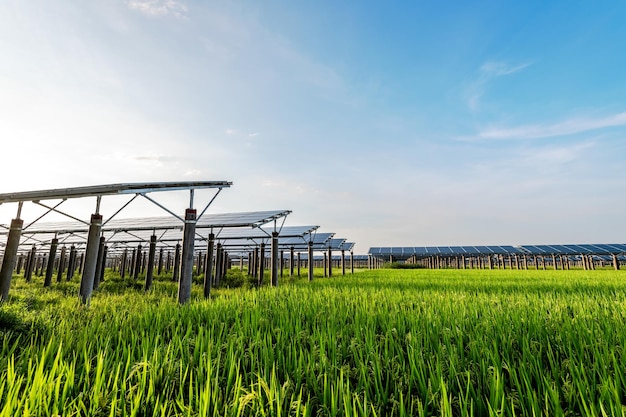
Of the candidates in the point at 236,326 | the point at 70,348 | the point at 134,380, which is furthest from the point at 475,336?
the point at 70,348

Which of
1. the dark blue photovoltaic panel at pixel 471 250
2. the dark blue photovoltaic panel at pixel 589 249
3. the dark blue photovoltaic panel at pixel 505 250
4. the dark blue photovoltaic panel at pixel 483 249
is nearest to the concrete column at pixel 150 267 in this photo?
the dark blue photovoltaic panel at pixel 471 250

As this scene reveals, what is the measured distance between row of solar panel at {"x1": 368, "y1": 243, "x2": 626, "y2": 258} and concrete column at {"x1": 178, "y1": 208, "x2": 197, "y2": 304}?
40213mm

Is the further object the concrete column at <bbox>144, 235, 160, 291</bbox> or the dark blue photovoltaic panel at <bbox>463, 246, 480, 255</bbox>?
the dark blue photovoltaic panel at <bbox>463, 246, 480, 255</bbox>

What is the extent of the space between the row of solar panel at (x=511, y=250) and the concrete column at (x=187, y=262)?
40.2 meters

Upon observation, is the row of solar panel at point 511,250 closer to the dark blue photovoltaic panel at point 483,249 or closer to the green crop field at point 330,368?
the dark blue photovoltaic panel at point 483,249

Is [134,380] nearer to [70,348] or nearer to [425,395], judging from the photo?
[70,348]

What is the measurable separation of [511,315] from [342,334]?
2.66 metres

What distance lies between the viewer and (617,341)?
3.42 metres

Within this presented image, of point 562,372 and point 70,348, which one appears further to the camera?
point 70,348

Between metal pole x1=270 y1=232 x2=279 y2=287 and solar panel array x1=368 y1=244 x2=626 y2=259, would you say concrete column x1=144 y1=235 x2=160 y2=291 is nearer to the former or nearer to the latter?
metal pole x1=270 y1=232 x2=279 y2=287

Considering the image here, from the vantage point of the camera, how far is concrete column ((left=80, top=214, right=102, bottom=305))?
28.6 feet

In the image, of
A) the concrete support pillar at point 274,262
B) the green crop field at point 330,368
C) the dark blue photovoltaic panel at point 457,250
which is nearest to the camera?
the green crop field at point 330,368

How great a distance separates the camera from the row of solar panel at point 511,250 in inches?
1355

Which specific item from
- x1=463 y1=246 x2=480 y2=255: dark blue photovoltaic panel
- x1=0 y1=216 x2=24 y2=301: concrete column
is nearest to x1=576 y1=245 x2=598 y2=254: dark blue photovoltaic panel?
x1=463 y1=246 x2=480 y2=255: dark blue photovoltaic panel
